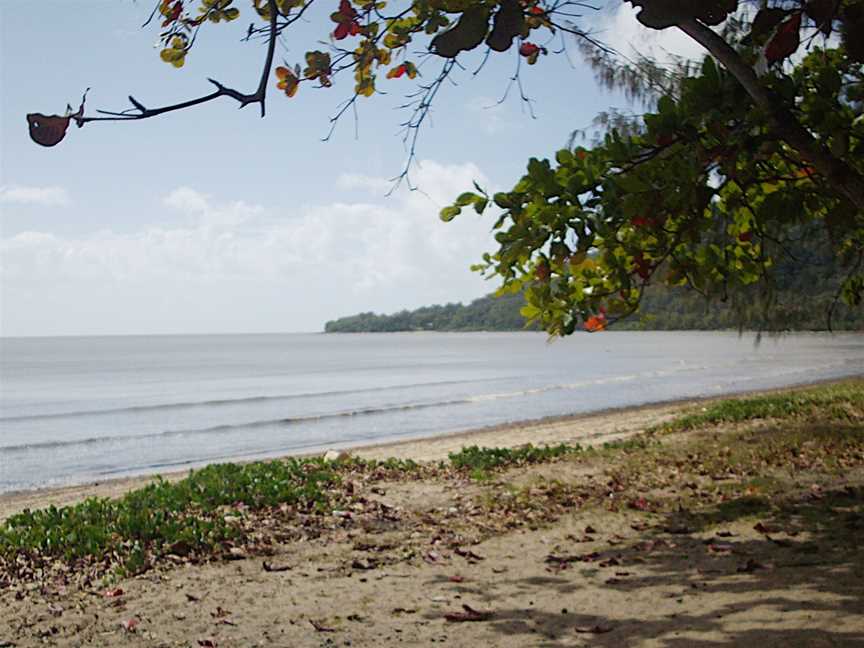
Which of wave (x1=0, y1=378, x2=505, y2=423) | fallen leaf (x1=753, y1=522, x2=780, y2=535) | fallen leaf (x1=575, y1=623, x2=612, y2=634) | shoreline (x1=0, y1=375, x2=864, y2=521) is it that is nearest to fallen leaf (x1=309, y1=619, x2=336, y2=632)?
fallen leaf (x1=575, y1=623, x2=612, y2=634)

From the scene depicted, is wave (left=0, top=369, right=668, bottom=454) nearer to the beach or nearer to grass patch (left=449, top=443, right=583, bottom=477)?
grass patch (left=449, top=443, right=583, bottom=477)

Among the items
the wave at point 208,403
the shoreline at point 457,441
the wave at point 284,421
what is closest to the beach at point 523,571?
the shoreline at point 457,441

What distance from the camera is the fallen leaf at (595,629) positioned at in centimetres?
437

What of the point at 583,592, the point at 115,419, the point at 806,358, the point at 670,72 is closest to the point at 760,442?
the point at 670,72

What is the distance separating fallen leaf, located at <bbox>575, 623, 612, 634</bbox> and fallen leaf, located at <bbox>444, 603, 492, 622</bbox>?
1.85 ft

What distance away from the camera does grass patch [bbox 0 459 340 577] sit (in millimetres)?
6387

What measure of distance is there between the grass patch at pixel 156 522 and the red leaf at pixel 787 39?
18.3ft

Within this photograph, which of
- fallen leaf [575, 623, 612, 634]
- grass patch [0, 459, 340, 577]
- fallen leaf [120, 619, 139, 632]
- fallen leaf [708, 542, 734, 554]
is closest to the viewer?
fallen leaf [575, 623, 612, 634]

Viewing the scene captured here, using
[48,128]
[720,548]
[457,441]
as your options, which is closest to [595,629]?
[720,548]

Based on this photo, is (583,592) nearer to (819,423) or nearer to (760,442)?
(760,442)

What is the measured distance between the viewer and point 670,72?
28.6 feet

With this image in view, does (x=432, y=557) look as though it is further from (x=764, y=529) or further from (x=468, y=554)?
(x=764, y=529)

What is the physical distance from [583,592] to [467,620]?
33.0 inches

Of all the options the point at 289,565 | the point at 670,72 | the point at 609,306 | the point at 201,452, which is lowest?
the point at 201,452
